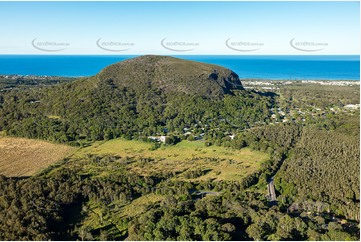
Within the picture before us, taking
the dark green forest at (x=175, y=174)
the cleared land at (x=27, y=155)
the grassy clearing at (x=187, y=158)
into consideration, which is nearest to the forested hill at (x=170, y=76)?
the dark green forest at (x=175, y=174)

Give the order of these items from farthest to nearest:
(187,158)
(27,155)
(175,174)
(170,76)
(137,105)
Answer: (170,76) → (137,105) → (27,155) → (187,158) → (175,174)

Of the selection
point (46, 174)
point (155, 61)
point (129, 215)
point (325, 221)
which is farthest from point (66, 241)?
point (155, 61)

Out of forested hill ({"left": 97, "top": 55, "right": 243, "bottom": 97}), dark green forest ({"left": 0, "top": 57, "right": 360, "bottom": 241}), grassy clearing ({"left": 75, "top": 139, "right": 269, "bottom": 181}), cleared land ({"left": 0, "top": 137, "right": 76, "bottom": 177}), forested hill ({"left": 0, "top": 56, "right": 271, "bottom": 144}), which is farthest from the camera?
forested hill ({"left": 97, "top": 55, "right": 243, "bottom": 97})

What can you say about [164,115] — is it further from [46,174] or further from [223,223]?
[223,223]

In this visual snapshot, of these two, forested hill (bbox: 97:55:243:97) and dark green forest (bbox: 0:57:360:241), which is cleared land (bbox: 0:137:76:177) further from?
forested hill (bbox: 97:55:243:97)

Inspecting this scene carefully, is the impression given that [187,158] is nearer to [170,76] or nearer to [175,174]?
[175,174]

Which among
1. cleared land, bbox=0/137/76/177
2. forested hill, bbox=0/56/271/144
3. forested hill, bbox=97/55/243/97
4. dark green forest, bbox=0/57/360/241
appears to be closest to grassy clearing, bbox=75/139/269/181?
dark green forest, bbox=0/57/360/241

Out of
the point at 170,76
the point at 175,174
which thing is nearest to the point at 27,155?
the point at 175,174
